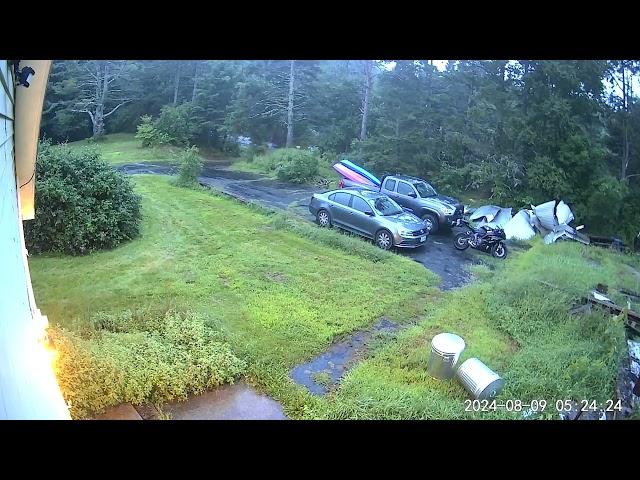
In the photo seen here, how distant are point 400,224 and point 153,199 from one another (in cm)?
192

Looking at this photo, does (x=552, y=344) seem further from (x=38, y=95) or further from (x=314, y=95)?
(x=38, y=95)

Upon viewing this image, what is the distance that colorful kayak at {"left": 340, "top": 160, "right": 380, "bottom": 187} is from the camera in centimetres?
382

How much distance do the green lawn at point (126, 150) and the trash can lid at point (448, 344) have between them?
2.23 meters

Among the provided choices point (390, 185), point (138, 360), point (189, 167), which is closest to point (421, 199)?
point (390, 185)

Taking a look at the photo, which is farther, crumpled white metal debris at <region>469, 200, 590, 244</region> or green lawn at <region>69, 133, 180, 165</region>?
crumpled white metal debris at <region>469, 200, 590, 244</region>

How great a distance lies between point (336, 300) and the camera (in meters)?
3.37

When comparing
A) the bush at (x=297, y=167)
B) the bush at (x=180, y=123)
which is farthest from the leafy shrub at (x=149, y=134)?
the bush at (x=297, y=167)

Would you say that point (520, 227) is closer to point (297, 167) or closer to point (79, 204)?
point (297, 167)

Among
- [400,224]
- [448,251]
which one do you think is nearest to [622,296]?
[448,251]

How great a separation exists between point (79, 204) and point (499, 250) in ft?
10.2

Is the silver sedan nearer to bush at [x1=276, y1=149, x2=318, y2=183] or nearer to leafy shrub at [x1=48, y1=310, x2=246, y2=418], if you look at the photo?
bush at [x1=276, y1=149, x2=318, y2=183]

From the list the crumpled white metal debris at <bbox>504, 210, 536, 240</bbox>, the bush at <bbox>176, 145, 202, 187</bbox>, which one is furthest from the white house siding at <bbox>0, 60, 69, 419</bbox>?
the crumpled white metal debris at <bbox>504, 210, 536, 240</bbox>

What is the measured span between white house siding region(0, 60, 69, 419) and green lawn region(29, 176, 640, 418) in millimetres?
347
